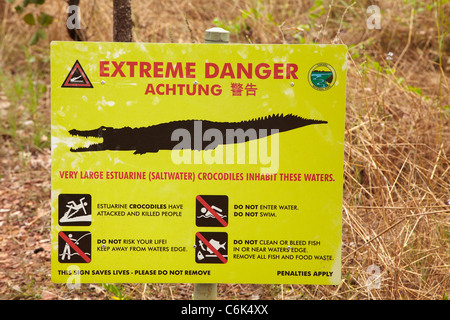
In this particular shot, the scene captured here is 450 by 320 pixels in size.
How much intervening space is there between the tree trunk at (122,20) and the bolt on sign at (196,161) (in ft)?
2.56

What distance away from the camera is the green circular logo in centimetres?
190

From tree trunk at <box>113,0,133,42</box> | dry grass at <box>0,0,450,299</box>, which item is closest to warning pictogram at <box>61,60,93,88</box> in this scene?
tree trunk at <box>113,0,133,42</box>

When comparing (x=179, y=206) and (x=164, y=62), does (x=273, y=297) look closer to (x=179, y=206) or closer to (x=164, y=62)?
(x=179, y=206)

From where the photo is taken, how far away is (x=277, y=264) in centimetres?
195

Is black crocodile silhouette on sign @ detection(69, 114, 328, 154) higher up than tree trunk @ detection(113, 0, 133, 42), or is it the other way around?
tree trunk @ detection(113, 0, 133, 42)

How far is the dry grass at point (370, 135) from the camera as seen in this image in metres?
2.66

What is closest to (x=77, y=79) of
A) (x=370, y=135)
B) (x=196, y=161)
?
(x=196, y=161)

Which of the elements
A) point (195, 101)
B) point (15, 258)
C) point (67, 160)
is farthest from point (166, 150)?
point (15, 258)

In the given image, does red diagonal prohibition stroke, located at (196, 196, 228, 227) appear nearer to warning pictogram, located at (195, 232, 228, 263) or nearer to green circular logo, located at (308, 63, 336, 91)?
warning pictogram, located at (195, 232, 228, 263)

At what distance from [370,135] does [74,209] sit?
175cm

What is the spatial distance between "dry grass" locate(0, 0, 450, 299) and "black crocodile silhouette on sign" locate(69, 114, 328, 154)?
87 centimetres

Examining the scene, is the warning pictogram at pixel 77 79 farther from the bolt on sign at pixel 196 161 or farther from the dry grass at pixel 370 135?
the dry grass at pixel 370 135

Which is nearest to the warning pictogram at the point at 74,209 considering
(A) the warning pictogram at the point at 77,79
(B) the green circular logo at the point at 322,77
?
(A) the warning pictogram at the point at 77,79

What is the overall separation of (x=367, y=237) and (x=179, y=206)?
1.15m
